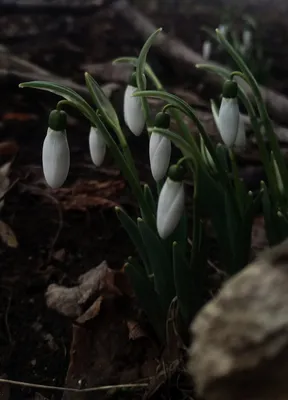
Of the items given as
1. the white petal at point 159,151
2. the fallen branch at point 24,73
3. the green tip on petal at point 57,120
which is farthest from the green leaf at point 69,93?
the fallen branch at point 24,73

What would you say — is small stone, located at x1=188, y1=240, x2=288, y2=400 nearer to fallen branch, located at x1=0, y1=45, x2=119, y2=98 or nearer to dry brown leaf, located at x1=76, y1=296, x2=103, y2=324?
dry brown leaf, located at x1=76, y1=296, x2=103, y2=324

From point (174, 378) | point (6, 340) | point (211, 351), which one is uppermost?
point (211, 351)

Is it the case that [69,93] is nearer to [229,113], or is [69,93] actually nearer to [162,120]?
[162,120]

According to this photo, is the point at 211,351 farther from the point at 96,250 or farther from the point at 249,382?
the point at 96,250

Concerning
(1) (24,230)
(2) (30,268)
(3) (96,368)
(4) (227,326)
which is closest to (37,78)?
(1) (24,230)

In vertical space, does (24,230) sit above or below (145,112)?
below
